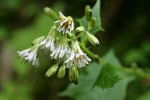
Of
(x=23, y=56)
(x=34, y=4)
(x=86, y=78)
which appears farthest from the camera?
(x=34, y=4)

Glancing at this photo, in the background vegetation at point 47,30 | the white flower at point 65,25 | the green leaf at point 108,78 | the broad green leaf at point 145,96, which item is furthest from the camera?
the background vegetation at point 47,30

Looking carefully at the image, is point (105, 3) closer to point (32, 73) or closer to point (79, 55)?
point (32, 73)

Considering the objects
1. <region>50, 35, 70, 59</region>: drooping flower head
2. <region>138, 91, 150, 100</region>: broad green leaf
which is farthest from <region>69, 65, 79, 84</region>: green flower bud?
<region>138, 91, 150, 100</region>: broad green leaf

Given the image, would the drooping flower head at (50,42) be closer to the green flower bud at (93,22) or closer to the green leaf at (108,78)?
the green flower bud at (93,22)

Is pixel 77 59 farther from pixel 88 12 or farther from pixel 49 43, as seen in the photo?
pixel 88 12

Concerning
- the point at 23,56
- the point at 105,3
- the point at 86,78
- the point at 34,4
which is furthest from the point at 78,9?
the point at 23,56

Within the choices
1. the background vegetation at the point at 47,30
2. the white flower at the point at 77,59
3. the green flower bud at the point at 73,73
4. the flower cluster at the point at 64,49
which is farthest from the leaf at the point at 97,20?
the background vegetation at the point at 47,30

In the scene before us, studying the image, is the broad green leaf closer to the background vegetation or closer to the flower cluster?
the background vegetation

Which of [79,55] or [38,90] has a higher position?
[38,90]
